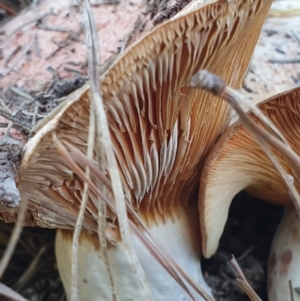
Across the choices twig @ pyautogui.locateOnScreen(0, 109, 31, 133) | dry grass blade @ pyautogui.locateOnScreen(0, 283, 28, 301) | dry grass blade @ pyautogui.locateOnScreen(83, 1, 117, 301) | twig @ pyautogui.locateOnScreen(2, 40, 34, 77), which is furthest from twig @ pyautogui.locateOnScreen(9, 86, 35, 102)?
dry grass blade @ pyautogui.locateOnScreen(0, 283, 28, 301)

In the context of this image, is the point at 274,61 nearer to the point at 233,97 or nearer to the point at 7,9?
the point at 233,97

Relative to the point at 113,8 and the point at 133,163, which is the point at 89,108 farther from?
the point at 113,8

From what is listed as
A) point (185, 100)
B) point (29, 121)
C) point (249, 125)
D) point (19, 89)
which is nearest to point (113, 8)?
point (19, 89)

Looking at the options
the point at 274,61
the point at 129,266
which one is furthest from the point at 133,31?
the point at 129,266

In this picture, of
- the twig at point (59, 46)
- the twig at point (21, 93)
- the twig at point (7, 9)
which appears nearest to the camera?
the twig at point (21, 93)

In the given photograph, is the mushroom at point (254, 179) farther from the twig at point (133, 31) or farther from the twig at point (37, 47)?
the twig at point (37, 47)

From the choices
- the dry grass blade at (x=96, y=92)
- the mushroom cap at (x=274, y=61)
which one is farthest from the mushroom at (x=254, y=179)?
the dry grass blade at (x=96, y=92)
